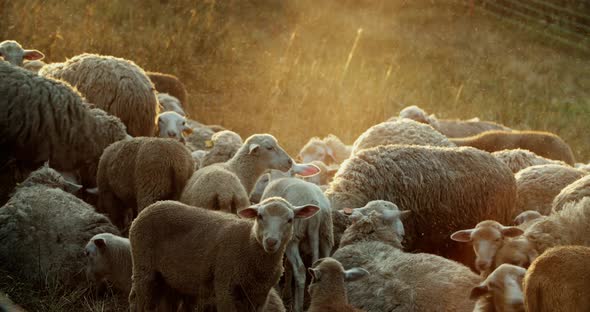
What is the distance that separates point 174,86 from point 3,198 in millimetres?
5379

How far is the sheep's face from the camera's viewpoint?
9242mm

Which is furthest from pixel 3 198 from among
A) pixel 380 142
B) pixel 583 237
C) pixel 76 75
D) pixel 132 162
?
pixel 583 237

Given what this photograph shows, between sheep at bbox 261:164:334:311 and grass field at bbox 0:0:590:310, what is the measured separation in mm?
6198

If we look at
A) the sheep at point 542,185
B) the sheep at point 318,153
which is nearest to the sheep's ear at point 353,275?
the sheep at point 542,185

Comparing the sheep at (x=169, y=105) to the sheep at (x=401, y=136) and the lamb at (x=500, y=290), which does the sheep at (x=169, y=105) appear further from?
the lamb at (x=500, y=290)

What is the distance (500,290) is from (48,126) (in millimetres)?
4700

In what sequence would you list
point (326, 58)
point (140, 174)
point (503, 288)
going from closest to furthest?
1. point (503, 288)
2. point (140, 174)
3. point (326, 58)

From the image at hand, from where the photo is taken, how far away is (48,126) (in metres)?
8.58

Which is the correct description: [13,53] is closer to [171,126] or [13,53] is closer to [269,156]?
[171,126]

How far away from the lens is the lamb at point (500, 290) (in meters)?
5.61

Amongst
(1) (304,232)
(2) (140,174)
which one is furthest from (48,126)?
(1) (304,232)

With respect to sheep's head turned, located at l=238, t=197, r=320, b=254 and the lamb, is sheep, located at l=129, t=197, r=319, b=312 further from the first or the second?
the lamb

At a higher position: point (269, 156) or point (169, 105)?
point (269, 156)

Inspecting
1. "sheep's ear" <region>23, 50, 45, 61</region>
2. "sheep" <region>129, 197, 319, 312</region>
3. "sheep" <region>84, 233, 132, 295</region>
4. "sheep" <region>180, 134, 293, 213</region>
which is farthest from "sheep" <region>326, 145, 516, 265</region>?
"sheep's ear" <region>23, 50, 45, 61</region>
